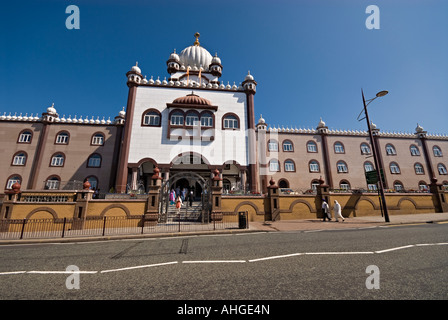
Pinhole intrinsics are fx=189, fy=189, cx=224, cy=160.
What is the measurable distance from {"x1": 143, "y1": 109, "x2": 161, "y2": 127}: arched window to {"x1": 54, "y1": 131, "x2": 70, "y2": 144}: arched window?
1216 centimetres

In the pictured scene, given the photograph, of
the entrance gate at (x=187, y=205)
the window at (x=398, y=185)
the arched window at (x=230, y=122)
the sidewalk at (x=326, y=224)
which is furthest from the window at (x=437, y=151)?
the entrance gate at (x=187, y=205)

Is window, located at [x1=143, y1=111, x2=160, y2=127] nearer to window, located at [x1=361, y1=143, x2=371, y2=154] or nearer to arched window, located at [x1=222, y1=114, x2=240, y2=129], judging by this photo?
arched window, located at [x1=222, y1=114, x2=240, y2=129]

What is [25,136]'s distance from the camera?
24844 mm

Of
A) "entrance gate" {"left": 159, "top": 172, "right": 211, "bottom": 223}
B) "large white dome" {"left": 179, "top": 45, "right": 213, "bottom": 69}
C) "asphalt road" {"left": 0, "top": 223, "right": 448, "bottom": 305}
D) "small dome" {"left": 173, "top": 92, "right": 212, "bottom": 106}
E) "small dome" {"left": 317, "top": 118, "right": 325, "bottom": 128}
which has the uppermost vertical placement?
"large white dome" {"left": 179, "top": 45, "right": 213, "bottom": 69}

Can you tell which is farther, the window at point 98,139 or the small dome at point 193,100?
the window at point 98,139

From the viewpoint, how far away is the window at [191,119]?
22.6 metres

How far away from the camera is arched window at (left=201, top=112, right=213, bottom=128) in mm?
22844

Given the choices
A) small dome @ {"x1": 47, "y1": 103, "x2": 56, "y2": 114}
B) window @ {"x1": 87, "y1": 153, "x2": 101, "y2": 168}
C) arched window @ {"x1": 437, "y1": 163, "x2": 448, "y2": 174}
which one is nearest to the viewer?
window @ {"x1": 87, "y1": 153, "x2": 101, "y2": 168}

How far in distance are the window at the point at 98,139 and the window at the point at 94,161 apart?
158cm

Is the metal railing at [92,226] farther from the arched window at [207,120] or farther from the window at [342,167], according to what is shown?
the window at [342,167]

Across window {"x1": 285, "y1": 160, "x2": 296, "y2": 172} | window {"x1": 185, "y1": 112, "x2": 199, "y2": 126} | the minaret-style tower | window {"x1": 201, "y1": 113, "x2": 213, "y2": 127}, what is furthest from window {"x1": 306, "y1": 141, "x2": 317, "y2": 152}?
window {"x1": 185, "y1": 112, "x2": 199, "y2": 126}

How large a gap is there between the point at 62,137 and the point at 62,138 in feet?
0.47
